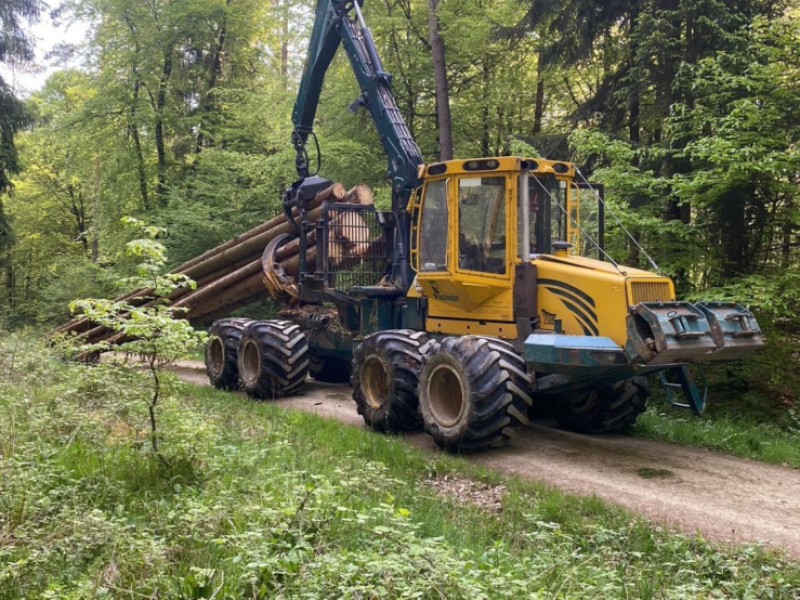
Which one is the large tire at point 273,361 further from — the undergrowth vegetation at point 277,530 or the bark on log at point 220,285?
the undergrowth vegetation at point 277,530

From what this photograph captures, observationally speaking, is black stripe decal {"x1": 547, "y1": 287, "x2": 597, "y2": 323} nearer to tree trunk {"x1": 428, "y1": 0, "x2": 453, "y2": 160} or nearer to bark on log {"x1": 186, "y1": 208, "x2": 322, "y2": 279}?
bark on log {"x1": 186, "y1": 208, "x2": 322, "y2": 279}

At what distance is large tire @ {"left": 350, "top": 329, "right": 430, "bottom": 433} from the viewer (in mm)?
8375

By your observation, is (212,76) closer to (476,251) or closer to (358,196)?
(358,196)

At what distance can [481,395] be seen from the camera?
7.21 metres

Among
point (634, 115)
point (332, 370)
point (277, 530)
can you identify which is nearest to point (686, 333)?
point (277, 530)

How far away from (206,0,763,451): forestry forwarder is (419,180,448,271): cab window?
0.02m

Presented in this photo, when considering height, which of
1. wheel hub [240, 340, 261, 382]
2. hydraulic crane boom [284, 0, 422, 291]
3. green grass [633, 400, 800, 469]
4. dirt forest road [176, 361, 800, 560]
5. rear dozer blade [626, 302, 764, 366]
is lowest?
dirt forest road [176, 361, 800, 560]

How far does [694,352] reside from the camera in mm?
6668

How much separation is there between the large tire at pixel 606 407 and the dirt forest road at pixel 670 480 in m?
0.20

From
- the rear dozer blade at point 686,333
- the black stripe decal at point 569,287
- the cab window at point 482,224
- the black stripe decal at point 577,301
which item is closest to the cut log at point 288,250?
the cab window at point 482,224

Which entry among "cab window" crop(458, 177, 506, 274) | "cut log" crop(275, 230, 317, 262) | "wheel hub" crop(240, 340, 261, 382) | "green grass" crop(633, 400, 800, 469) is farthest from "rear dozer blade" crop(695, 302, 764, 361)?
"cut log" crop(275, 230, 317, 262)

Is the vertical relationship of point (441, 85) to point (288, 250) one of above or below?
above

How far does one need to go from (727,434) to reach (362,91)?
7.29 metres

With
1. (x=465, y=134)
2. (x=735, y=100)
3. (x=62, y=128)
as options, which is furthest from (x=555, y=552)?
(x=62, y=128)
